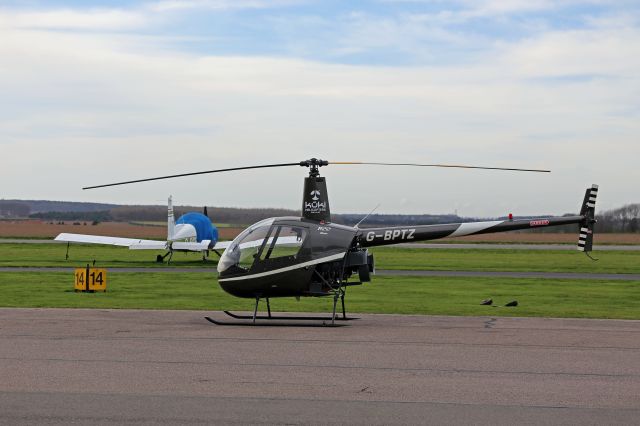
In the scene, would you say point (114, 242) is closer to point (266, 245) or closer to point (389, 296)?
point (389, 296)

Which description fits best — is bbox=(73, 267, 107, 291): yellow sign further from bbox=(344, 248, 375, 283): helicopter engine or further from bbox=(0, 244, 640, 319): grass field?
bbox=(344, 248, 375, 283): helicopter engine

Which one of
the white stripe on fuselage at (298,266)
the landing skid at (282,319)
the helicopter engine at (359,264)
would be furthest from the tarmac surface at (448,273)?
the white stripe on fuselage at (298,266)

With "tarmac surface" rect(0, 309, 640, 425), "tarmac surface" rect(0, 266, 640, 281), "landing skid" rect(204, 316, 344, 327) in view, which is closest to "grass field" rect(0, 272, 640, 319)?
"tarmac surface" rect(0, 266, 640, 281)

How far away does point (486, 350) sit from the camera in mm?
15820

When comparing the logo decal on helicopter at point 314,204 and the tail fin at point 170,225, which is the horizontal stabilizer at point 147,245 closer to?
the tail fin at point 170,225

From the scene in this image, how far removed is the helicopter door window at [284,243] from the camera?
66.8 feet

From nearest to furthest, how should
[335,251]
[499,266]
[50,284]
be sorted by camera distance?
[335,251] < [50,284] < [499,266]

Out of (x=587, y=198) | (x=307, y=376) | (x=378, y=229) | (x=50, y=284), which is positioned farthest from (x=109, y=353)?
(x=50, y=284)

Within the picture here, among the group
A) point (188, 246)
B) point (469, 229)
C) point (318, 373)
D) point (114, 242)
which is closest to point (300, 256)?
point (469, 229)

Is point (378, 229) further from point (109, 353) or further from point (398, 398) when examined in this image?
point (398, 398)

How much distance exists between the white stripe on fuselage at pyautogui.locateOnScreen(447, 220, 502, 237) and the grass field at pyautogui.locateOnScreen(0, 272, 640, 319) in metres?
2.10

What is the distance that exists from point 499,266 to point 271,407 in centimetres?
4140

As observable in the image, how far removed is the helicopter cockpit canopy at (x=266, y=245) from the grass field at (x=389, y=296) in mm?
4229

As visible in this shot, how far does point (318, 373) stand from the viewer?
13.2 m
